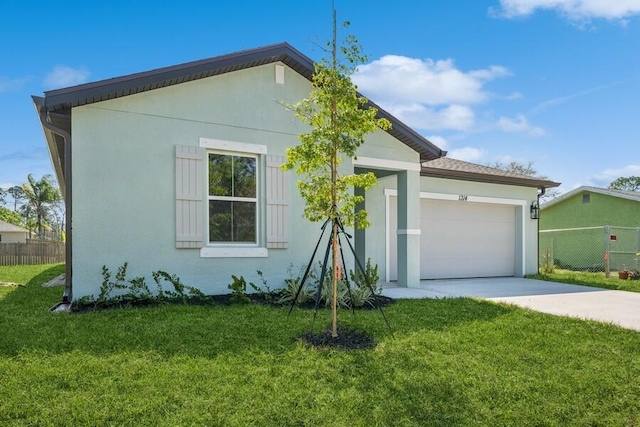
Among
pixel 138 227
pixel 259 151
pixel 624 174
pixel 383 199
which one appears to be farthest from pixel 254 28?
pixel 624 174

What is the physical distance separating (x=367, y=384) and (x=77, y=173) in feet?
17.3

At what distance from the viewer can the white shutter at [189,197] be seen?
7.08 metres

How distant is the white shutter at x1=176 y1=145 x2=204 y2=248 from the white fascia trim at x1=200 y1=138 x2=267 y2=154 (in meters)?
0.20

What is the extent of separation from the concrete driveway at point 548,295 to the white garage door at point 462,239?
0.83m

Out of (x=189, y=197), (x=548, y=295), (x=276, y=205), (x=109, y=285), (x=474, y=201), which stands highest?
(x=474, y=201)

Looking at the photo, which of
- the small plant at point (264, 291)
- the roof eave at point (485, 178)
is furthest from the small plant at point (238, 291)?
the roof eave at point (485, 178)

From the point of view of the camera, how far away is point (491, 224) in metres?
12.8

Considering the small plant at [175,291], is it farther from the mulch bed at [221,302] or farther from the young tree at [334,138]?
the young tree at [334,138]

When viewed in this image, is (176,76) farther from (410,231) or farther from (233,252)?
(410,231)

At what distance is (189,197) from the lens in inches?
281

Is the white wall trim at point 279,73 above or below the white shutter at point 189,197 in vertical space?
above

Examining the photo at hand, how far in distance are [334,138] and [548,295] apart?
259 inches

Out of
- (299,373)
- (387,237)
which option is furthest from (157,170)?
(387,237)

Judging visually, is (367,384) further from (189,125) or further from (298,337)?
(189,125)
